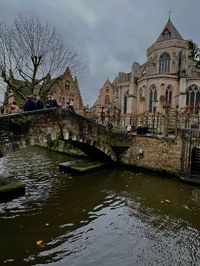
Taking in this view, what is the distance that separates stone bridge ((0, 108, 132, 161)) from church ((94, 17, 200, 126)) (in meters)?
15.9

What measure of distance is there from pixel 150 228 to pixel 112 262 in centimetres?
227

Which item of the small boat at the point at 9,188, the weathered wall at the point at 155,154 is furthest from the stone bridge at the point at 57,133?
the small boat at the point at 9,188

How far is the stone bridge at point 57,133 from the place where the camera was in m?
9.71

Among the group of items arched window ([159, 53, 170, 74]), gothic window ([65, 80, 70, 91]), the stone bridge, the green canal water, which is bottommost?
the green canal water

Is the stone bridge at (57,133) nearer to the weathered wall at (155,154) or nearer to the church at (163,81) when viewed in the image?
the weathered wall at (155,154)

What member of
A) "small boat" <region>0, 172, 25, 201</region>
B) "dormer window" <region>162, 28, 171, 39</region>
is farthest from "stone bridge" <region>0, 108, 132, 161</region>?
"dormer window" <region>162, 28, 171, 39</region>

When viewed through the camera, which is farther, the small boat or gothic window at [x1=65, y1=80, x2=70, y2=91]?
gothic window at [x1=65, y1=80, x2=70, y2=91]

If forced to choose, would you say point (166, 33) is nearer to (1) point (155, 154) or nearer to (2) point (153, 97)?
(2) point (153, 97)

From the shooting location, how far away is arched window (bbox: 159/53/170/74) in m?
39.8

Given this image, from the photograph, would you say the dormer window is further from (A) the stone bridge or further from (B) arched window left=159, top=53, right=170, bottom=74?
(A) the stone bridge

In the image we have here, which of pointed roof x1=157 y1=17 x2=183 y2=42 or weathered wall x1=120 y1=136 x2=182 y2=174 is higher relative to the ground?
pointed roof x1=157 y1=17 x2=183 y2=42

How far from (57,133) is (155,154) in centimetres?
614

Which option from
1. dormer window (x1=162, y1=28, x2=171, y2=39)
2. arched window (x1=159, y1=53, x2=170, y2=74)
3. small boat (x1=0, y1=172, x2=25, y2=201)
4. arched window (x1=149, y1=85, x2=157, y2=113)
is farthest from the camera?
dormer window (x1=162, y1=28, x2=171, y2=39)

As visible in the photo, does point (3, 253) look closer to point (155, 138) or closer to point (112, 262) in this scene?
point (112, 262)
